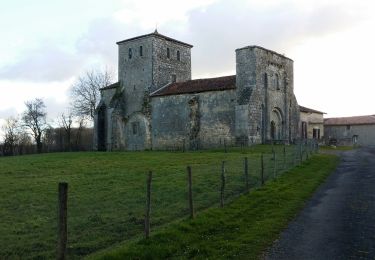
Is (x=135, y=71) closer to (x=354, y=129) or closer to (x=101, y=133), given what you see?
(x=101, y=133)

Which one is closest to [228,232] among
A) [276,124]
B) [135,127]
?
[276,124]

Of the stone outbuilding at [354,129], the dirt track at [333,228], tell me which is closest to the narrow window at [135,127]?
the stone outbuilding at [354,129]

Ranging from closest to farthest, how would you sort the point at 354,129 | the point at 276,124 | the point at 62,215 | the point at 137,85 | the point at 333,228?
the point at 62,215, the point at 333,228, the point at 276,124, the point at 137,85, the point at 354,129

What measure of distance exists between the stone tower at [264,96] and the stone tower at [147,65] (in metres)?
11.2

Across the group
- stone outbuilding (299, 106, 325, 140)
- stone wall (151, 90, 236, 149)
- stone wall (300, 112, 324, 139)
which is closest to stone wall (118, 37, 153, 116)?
stone wall (151, 90, 236, 149)

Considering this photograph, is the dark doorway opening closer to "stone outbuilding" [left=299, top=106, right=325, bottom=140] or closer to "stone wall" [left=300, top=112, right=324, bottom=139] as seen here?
"stone outbuilding" [left=299, top=106, right=325, bottom=140]

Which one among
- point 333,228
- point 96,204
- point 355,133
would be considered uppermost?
point 355,133

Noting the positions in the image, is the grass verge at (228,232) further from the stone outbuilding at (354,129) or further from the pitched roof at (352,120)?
the pitched roof at (352,120)

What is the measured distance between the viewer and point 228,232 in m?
10.4

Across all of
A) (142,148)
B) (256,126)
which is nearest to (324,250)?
(256,126)

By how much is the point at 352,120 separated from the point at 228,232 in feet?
217

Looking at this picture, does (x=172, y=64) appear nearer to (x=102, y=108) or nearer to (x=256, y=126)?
(x=102, y=108)

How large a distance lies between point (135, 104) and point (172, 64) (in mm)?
6650

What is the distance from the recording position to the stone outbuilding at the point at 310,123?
177 feet
